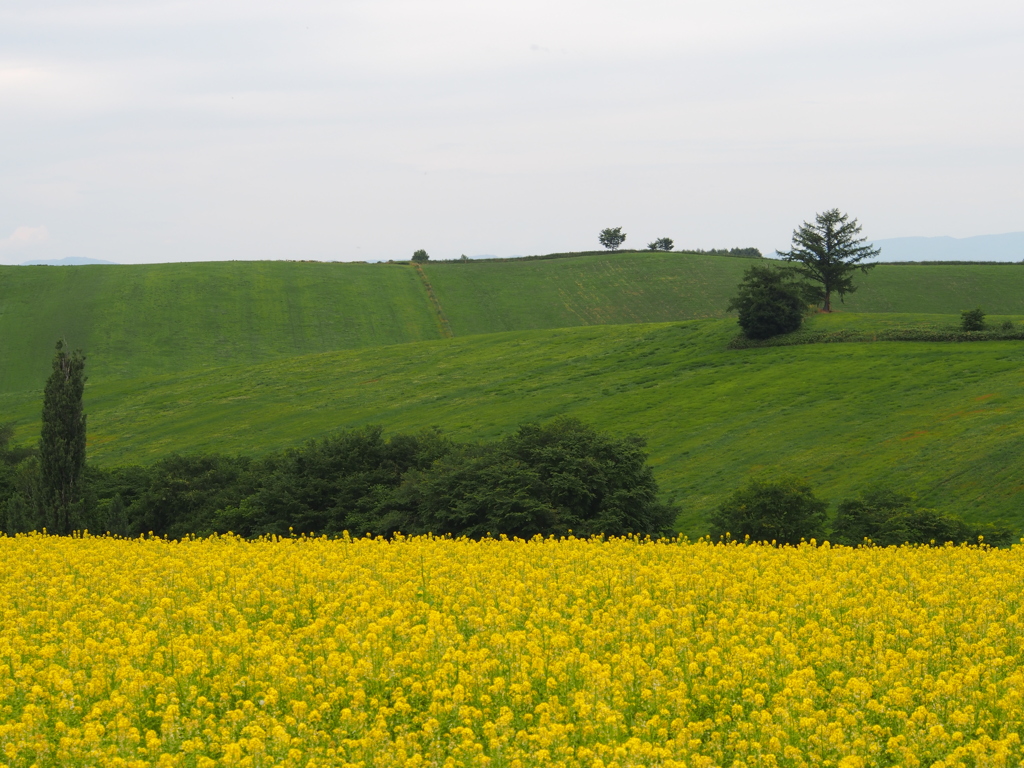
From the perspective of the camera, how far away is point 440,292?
12662 centimetres

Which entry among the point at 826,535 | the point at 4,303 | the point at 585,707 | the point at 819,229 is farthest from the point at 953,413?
the point at 4,303

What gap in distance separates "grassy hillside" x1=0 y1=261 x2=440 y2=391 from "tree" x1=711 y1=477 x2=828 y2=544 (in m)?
74.1

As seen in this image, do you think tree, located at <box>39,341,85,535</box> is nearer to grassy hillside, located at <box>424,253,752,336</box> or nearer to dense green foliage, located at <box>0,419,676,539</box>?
dense green foliage, located at <box>0,419,676,539</box>

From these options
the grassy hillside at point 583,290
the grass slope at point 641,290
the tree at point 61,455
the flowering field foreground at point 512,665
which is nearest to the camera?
the flowering field foreground at point 512,665

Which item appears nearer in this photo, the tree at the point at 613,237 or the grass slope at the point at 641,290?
the grass slope at the point at 641,290

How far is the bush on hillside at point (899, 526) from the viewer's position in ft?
105

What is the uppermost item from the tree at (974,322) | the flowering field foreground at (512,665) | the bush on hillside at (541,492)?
the tree at (974,322)

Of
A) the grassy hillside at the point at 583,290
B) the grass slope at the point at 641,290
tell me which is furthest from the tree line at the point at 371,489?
the grass slope at the point at 641,290

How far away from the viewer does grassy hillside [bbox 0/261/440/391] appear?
332ft

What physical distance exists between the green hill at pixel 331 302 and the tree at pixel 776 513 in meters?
73.7

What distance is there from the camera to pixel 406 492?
37.2 metres

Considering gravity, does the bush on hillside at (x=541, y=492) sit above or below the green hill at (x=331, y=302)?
below

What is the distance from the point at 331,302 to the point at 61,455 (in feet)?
269

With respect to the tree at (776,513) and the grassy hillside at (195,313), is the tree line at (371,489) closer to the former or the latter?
the tree at (776,513)
